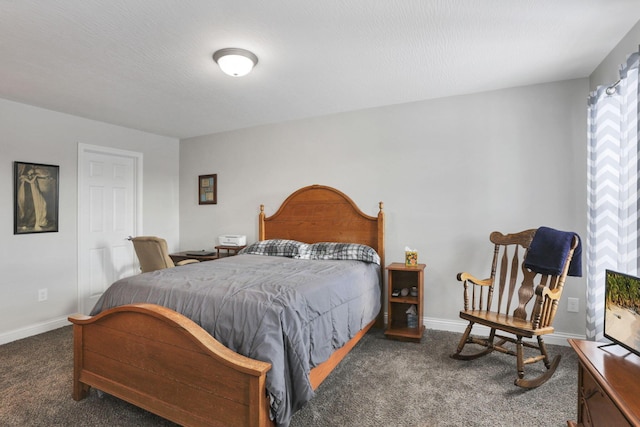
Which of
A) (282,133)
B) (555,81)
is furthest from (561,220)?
(282,133)

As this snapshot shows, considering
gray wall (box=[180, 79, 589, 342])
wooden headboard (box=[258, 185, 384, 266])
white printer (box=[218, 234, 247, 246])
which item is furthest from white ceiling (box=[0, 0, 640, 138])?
white printer (box=[218, 234, 247, 246])

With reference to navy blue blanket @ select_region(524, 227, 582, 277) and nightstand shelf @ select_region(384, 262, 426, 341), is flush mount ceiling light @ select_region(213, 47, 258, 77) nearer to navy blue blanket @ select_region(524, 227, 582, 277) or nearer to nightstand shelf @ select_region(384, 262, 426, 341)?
nightstand shelf @ select_region(384, 262, 426, 341)

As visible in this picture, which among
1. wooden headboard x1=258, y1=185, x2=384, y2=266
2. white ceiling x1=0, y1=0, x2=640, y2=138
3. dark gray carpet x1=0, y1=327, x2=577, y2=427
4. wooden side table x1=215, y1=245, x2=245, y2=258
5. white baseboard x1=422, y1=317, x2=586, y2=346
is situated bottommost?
dark gray carpet x1=0, y1=327, x2=577, y2=427

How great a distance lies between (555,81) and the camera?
116 inches

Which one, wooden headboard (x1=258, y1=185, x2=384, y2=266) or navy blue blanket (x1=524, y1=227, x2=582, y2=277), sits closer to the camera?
navy blue blanket (x1=524, y1=227, x2=582, y2=277)

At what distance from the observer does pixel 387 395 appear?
2.19 meters

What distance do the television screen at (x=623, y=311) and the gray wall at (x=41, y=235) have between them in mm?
4656

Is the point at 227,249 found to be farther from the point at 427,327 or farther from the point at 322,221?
the point at 427,327

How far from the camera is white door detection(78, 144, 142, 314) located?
3.91 metres

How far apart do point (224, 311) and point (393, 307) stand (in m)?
2.12

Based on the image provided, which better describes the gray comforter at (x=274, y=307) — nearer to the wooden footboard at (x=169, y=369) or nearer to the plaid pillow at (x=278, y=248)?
the wooden footboard at (x=169, y=369)

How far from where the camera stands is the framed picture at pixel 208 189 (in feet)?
15.3

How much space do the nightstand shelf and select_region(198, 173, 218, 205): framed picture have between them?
2645mm

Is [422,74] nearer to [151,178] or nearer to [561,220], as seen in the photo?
[561,220]
